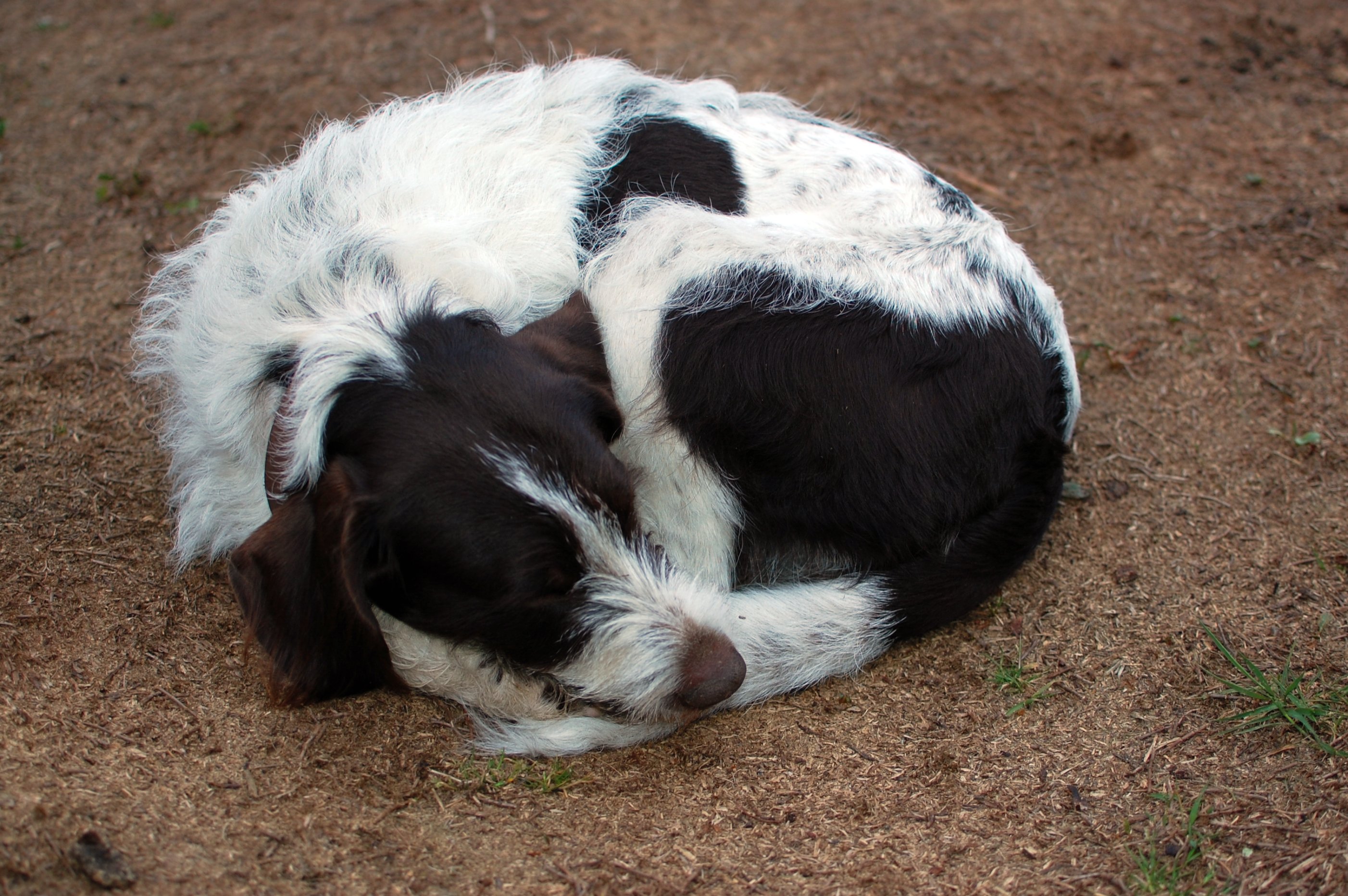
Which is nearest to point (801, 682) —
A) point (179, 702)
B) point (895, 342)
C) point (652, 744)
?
point (652, 744)

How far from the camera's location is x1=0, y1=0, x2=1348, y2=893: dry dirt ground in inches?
88.0

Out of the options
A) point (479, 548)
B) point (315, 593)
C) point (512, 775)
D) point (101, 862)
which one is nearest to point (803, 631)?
point (512, 775)

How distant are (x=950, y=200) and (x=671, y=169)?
2.72 feet

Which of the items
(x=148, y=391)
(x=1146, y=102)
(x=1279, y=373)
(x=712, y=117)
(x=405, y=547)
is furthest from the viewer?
(x=1146, y=102)

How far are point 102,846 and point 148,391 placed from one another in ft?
6.06

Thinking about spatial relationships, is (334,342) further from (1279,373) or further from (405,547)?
(1279,373)

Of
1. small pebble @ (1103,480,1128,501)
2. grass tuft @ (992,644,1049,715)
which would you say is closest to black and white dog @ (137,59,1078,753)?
grass tuft @ (992,644,1049,715)

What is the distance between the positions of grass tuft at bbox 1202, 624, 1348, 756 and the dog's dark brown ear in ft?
6.79

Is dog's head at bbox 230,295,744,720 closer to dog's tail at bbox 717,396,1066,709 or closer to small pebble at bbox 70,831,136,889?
dog's tail at bbox 717,396,1066,709

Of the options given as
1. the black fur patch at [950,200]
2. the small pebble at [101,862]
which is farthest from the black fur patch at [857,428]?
the small pebble at [101,862]

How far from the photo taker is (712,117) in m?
3.16

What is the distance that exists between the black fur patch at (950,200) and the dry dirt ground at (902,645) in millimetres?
964

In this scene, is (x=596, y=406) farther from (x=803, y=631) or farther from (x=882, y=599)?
(x=882, y=599)

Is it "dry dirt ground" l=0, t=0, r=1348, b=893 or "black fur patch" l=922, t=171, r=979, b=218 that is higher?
"black fur patch" l=922, t=171, r=979, b=218
